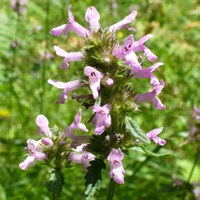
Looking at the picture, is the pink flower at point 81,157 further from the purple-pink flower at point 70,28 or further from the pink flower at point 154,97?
the purple-pink flower at point 70,28

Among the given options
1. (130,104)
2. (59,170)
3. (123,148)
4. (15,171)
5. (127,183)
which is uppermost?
(130,104)

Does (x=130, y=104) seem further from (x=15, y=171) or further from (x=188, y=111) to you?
(x=15, y=171)

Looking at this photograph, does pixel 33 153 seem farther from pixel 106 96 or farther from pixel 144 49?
pixel 144 49

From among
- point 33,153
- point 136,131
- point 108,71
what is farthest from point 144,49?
point 33,153

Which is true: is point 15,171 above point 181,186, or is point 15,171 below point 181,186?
below

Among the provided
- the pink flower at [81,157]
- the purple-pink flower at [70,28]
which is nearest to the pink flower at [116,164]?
the pink flower at [81,157]

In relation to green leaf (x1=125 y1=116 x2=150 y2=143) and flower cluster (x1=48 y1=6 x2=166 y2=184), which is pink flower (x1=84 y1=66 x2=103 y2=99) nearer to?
flower cluster (x1=48 y1=6 x2=166 y2=184)

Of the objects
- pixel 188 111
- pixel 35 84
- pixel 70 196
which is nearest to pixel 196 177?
pixel 188 111
